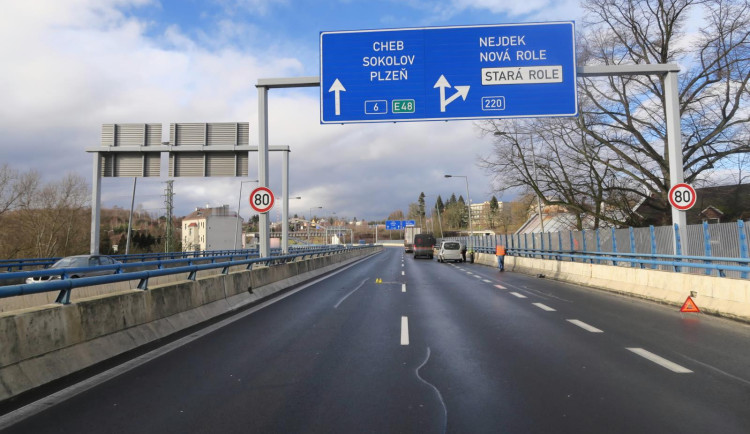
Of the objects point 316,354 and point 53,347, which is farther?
point 316,354

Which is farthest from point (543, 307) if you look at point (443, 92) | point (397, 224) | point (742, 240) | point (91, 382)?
point (397, 224)

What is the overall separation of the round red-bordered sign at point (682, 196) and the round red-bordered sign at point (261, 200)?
1170cm

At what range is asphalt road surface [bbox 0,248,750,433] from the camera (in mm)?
4336

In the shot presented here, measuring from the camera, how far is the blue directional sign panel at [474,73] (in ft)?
45.5

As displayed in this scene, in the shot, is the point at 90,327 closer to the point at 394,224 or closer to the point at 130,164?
the point at 130,164

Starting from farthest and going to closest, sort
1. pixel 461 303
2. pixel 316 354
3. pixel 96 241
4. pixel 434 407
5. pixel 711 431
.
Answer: pixel 96 241
pixel 461 303
pixel 316 354
pixel 434 407
pixel 711 431

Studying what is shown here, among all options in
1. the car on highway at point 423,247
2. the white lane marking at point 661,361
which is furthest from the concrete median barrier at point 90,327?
the car on highway at point 423,247

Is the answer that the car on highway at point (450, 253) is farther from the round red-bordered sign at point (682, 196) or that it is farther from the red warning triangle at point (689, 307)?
the red warning triangle at point (689, 307)

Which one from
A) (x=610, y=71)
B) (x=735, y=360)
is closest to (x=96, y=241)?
(x=610, y=71)

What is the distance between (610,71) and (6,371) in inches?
563

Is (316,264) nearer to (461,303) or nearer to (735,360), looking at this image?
(461,303)

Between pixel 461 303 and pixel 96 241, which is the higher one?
pixel 96 241

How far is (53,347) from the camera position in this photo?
18.7ft

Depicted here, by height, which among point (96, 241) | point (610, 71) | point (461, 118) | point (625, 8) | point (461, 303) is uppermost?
point (625, 8)
